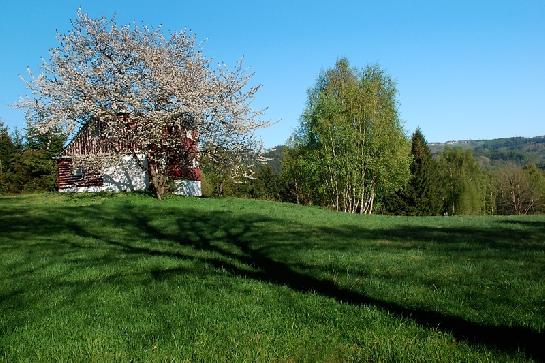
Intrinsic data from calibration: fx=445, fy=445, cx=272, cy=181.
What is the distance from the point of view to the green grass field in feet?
19.0

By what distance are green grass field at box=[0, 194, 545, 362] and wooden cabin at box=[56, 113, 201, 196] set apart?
16.3 m

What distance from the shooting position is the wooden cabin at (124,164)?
109ft

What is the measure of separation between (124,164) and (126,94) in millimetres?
6176

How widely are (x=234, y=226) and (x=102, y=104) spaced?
17922mm

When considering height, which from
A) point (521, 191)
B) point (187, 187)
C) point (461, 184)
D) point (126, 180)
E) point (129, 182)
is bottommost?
point (521, 191)

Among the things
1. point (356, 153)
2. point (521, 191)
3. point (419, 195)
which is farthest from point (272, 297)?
point (521, 191)

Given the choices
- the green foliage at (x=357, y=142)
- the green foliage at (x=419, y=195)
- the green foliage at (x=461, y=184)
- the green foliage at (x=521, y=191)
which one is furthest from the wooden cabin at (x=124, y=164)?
the green foliage at (x=521, y=191)

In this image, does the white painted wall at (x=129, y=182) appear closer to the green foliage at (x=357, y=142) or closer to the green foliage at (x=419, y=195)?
the green foliage at (x=357, y=142)

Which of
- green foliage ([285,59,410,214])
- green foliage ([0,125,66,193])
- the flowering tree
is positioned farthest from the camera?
green foliage ([0,125,66,193])

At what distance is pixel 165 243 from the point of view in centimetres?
1583

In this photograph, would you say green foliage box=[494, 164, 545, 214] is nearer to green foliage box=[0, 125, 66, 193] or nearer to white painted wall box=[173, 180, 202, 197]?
white painted wall box=[173, 180, 202, 197]

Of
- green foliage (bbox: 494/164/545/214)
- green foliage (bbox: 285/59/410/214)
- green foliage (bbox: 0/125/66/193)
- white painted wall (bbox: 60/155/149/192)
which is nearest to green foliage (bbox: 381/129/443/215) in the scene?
green foliage (bbox: 285/59/410/214)

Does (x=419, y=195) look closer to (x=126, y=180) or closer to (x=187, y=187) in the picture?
(x=187, y=187)

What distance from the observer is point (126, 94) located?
3253 cm
